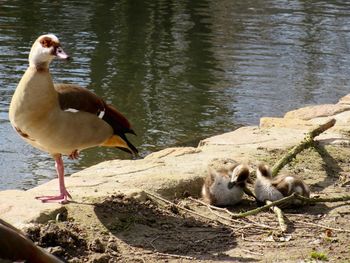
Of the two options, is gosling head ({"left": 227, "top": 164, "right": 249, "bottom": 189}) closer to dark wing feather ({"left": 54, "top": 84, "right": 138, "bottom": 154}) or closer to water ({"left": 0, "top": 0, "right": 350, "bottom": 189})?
dark wing feather ({"left": 54, "top": 84, "right": 138, "bottom": 154})

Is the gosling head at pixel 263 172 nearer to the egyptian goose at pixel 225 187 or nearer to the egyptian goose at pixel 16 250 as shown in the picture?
the egyptian goose at pixel 225 187

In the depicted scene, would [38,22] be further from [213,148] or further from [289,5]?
[213,148]

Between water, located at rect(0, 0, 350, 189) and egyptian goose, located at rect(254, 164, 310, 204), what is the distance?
3.46 metres

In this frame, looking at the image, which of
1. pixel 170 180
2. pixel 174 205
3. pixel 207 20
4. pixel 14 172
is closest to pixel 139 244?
pixel 174 205

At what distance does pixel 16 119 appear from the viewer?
569 centimetres

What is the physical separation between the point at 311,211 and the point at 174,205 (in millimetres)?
1050

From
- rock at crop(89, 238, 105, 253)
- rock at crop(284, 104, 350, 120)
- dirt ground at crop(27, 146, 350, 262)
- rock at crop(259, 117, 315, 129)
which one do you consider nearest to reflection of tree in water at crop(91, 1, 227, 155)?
rock at crop(284, 104, 350, 120)

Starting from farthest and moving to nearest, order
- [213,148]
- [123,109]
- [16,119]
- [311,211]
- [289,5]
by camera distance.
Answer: [289,5] → [123,109] → [213,148] → [311,211] → [16,119]

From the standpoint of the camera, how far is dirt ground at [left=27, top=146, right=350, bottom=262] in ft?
16.8

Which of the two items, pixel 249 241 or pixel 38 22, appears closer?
pixel 249 241

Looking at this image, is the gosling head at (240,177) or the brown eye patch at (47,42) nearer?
the brown eye patch at (47,42)

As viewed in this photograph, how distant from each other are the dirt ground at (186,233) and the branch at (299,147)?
612mm

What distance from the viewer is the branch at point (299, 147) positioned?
6900 millimetres

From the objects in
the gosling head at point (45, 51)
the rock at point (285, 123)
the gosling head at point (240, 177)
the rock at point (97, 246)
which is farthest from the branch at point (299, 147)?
the gosling head at point (45, 51)
